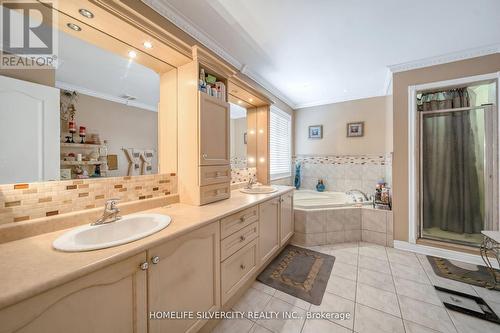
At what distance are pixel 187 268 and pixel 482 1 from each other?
284 centimetres

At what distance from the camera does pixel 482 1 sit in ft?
4.77

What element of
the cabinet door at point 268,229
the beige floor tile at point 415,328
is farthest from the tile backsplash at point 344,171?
the beige floor tile at point 415,328

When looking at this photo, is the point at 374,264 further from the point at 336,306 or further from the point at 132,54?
the point at 132,54

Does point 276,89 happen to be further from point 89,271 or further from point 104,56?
point 89,271

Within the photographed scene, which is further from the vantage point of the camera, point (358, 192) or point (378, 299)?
point (358, 192)

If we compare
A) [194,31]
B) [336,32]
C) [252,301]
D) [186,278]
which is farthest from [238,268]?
[336,32]

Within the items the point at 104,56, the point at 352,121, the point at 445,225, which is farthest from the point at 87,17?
the point at 445,225

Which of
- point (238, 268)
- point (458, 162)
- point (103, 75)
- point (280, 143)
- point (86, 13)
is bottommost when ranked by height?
point (238, 268)

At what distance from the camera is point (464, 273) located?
1.94 metres

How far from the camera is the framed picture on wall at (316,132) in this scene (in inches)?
150

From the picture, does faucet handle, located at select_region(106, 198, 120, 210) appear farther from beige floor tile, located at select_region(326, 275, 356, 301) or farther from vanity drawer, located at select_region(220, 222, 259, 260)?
beige floor tile, located at select_region(326, 275, 356, 301)

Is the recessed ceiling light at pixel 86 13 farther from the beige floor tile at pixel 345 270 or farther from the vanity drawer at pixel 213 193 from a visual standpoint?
the beige floor tile at pixel 345 270

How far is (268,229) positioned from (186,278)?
3.49 feet

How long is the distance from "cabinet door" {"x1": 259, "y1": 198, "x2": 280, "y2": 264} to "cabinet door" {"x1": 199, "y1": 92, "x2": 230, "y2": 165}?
0.63 metres
